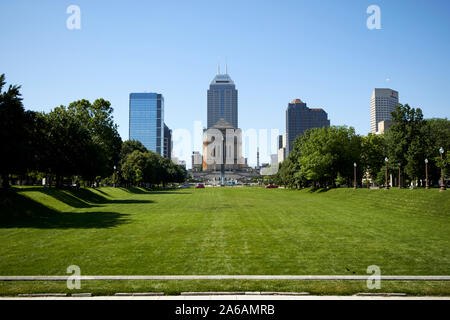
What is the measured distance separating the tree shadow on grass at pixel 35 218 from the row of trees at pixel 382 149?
4711cm

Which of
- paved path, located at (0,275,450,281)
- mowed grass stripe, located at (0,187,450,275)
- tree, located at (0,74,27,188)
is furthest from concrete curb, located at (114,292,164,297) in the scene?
tree, located at (0,74,27,188)

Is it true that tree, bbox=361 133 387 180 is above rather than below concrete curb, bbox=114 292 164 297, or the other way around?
above

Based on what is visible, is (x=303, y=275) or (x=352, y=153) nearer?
(x=303, y=275)

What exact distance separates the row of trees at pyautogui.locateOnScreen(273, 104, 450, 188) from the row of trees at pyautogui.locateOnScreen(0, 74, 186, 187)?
39069mm

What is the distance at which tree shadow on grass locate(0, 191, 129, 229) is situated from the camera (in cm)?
2157

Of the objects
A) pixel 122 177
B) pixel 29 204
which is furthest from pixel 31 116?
pixel 122 177

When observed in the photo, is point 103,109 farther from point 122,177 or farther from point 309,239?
point 309,239

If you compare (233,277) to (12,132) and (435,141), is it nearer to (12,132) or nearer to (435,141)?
(12,132)

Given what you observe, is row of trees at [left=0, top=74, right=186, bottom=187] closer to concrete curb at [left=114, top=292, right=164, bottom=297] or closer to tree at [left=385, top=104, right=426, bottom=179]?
concrete curb at [left=114, top=292, right=164, bottom=297]

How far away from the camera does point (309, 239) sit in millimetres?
16688

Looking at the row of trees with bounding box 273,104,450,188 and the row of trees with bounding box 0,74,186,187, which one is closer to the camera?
the row of trees with bounding box 0,74,186,187

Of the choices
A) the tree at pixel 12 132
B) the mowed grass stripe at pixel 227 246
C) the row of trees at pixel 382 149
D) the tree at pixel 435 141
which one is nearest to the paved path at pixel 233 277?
the mowed grass stripe at pixel 227 246
